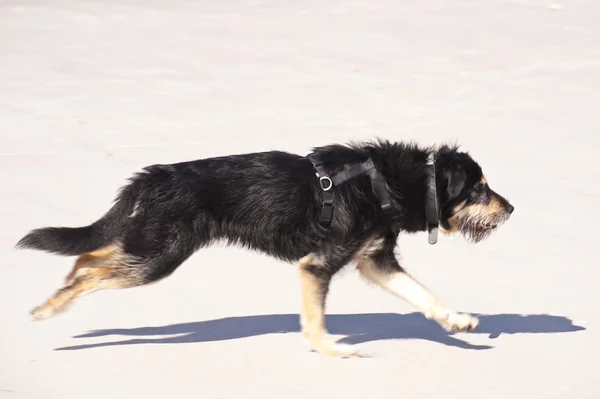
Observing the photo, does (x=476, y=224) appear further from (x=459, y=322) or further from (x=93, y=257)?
(x=93, y=257)

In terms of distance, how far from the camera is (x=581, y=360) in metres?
6.24

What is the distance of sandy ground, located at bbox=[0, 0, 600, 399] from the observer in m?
6.12

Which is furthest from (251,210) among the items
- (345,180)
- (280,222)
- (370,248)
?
(370,248)

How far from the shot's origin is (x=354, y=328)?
22.8 feet

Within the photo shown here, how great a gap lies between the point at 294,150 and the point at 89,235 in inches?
157

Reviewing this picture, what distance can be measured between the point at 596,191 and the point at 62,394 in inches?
204

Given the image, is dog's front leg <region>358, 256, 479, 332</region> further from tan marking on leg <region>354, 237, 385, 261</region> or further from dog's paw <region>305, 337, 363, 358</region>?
dog's paw <region>305, 337, 363, 358</region>

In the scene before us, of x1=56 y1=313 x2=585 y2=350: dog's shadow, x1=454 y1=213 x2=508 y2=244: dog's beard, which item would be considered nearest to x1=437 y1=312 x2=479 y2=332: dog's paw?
x1=56 y1=313 x2=585 y2=350: dog's shadow

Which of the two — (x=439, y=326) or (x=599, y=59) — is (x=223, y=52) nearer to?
(x=599, y=59)

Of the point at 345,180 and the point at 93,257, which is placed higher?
the point at 345,180

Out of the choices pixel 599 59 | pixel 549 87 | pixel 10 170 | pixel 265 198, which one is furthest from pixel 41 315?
pixel 599 59

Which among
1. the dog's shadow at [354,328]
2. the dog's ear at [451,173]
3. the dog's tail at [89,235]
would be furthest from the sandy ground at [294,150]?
the dog's ear at [451,173]

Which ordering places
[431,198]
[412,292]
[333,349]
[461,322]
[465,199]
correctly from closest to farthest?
1. [333,349]
2. [461,322]
3. [412,292]
4. [431,198]
5. [465,199]

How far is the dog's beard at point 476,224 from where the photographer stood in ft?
22.7
